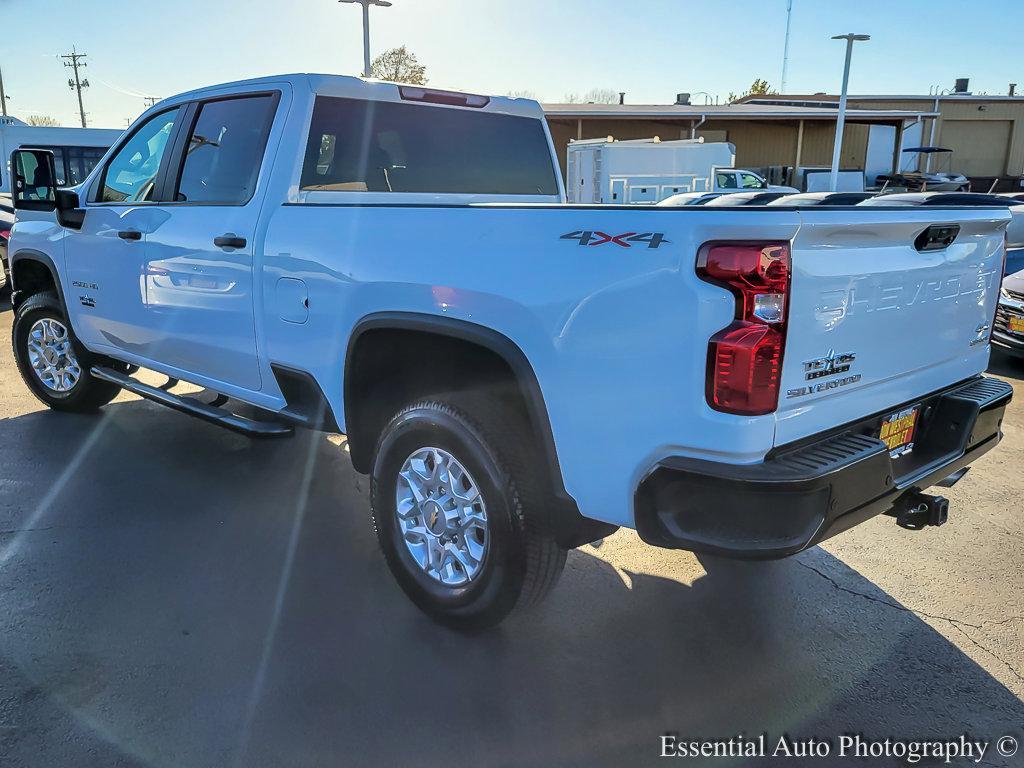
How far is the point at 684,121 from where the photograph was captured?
32.8 meters

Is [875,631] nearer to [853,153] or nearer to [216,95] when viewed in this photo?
[216,95]

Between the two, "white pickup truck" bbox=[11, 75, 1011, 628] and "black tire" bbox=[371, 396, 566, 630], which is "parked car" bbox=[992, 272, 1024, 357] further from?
"black tire" bbox=[371, 396, 566, 630]

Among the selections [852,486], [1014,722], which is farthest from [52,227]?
[1014,722]

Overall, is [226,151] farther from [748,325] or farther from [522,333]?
[748,325]

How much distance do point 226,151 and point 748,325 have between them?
299 cm

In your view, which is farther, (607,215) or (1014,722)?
(1014,722)

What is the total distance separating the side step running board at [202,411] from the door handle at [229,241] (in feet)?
2.75

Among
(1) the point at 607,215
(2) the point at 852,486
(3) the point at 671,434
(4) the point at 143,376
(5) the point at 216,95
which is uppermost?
(5) the point at 216,95

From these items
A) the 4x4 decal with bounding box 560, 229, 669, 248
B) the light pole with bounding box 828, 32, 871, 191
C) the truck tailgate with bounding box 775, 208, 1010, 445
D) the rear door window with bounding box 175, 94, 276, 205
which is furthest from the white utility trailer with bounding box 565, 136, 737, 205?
the 4x4 decal with bounding box 560, 229, 669, 248

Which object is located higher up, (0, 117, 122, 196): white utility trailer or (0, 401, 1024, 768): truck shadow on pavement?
(0, 117, 122, 196): white utility trailer

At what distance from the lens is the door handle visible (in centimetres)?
360

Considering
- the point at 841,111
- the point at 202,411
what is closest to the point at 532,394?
the point at 202,411

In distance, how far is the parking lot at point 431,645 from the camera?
8.24 feet

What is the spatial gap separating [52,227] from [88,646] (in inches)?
134
